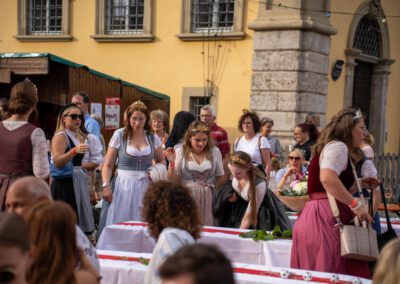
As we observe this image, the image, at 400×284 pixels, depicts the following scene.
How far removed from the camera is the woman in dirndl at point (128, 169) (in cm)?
634

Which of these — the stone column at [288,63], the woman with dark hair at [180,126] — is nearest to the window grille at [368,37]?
the stone column at [288,63]

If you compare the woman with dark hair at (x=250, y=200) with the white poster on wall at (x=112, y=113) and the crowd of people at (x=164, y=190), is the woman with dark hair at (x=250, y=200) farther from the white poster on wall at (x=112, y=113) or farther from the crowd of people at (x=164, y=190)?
the white poster on wall at (x=112, y=113)

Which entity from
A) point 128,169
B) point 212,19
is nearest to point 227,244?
point 128,169

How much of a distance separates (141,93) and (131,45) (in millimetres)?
2263

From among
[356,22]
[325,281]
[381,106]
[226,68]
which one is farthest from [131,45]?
[325,281]

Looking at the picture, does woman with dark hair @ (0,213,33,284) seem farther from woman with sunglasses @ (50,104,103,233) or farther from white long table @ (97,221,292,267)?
woman with sunglasses @ (50,104,103,233)

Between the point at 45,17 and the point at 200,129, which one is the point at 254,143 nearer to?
the point at 200,129

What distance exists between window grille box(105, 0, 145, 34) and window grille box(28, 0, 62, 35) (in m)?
1.48

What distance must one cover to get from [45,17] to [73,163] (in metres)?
11.2

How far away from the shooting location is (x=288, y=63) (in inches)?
499

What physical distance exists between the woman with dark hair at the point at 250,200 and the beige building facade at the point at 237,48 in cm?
706

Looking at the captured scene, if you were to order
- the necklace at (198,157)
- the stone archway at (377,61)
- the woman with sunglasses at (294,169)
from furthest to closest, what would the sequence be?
the stone archway at (377,61) → the woman with sunglasses at (294,169) → the necklace at (198,157)

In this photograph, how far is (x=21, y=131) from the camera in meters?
4.92

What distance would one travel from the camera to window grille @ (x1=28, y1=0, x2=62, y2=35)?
1619 centimetres
